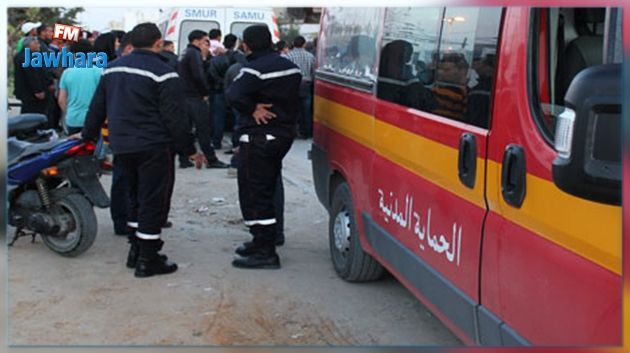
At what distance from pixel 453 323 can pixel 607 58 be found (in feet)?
3.92

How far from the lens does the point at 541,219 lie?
2492 millimetres

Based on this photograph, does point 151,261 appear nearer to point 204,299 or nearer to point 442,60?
point 204,299

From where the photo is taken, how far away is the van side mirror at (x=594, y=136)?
78.4 inches

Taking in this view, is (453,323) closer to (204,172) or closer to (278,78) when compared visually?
(278,78)

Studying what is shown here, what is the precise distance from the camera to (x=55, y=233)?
17.8 feet

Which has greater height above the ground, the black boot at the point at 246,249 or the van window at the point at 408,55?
the van window at the point at 408,55

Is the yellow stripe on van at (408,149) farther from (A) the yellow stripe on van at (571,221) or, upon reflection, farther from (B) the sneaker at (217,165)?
(B) the sneaker at (217,165)

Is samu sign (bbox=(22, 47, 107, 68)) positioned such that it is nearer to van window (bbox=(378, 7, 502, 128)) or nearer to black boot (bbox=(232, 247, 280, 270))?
van window (bbox=(378, 7, 502, 128))

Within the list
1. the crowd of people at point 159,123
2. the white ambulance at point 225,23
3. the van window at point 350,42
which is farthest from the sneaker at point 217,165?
the van window at point 350,42

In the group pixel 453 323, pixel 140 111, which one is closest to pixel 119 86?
pixel 140 111

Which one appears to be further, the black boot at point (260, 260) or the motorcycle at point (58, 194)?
the black boot at point (260, 260)

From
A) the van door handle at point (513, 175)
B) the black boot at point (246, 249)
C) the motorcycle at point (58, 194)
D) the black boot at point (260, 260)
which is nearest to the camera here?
the van door handle at point (513, 175)

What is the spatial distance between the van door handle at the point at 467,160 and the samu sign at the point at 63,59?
1674 mm

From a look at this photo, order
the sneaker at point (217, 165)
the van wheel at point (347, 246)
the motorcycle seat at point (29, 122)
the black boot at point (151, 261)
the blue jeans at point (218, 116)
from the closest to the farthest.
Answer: the motorcycle seat at point (29, 122)
the van wheel at point (347, 246)
the black boot at point (151, 261)
the sneaker at point (217, 165)
the blue jeans at point (218, 116)
